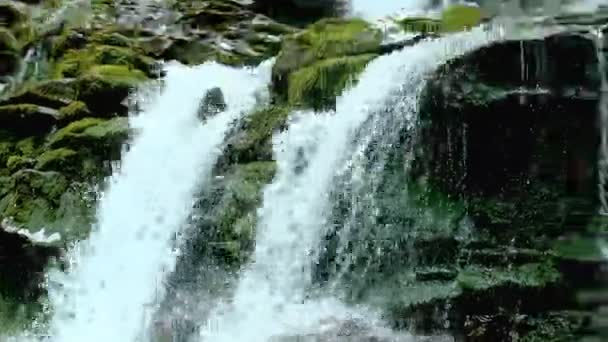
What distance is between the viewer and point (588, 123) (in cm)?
513

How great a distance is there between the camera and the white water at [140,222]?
23.1ft

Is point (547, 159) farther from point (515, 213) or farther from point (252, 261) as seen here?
point (252, 261)

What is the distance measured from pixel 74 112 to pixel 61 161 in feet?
2.02

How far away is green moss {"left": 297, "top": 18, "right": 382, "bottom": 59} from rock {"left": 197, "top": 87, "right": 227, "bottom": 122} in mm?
949

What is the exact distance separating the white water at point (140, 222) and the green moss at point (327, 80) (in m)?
0.73

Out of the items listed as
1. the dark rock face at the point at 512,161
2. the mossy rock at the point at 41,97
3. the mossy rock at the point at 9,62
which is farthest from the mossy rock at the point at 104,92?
the dark rock face at the point at 512,161

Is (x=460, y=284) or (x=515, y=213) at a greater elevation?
(x=515, y=213)

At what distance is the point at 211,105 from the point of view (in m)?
7.98

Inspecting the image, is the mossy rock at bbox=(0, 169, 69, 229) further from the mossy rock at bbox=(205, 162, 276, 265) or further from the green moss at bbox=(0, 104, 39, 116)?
the mossy rock at bbox=(205, 162, 276, 265)

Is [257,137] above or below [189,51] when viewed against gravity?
below

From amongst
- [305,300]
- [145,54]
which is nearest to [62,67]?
[145,54]

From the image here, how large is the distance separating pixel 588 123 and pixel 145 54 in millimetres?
5799

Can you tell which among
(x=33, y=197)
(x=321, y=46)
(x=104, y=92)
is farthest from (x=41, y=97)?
(x=321, y=46)

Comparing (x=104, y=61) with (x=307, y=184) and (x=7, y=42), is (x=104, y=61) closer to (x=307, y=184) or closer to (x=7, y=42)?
(x=7, y=42)
